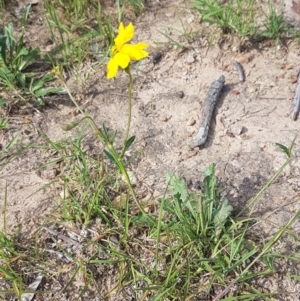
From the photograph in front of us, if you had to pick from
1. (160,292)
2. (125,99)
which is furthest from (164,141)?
(160,292)

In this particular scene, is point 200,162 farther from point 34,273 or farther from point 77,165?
point 34,273

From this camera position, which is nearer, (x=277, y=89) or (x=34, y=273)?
(x=34, y=273)

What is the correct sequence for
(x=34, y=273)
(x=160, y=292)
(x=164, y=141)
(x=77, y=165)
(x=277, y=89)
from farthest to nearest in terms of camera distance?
(x=277, y=89), (x=164, y=141), (x=77, y=165), (x=34, y=273), (x=160, y=292)

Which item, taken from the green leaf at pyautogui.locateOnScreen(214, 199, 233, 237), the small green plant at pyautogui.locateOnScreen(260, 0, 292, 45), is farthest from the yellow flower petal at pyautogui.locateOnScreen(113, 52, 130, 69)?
the small green plant at pyautogui.locateOnScreen(260, 0, 292, 45)

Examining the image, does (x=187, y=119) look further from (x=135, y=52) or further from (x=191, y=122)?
(x=135, y=52)

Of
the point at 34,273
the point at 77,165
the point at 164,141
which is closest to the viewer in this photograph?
the point at 34,273

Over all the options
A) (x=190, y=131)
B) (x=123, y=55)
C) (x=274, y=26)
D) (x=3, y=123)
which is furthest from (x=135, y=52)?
(x=274, y=26)
